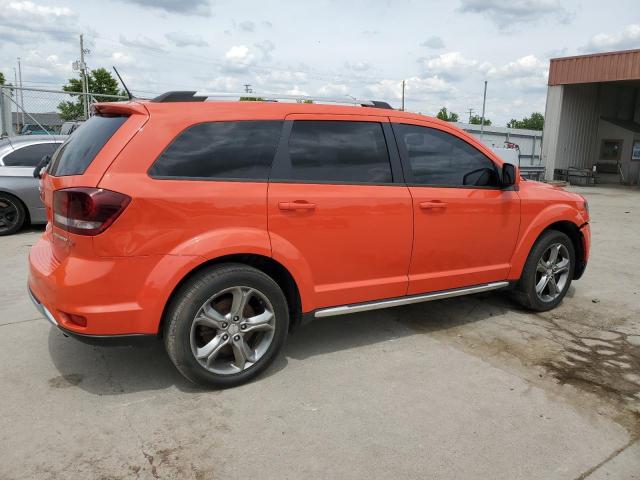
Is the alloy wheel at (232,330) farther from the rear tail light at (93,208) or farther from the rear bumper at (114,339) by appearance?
the rear tail light at (93,208)

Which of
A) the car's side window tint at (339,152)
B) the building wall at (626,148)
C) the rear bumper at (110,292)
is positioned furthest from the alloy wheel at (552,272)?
the building wall at (626,148)

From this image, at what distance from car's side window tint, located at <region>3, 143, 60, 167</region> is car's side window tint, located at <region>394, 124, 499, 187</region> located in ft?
22.6

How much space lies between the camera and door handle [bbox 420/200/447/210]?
3.89 m

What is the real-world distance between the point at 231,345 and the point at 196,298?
439mm

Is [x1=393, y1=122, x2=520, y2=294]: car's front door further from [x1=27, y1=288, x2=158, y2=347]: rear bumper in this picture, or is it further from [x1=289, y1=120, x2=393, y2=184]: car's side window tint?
[x1=27, y1=288, x2=158, y2=347]: rear bumper

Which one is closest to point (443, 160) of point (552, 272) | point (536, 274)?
point (536, 274)

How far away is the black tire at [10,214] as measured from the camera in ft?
26.6

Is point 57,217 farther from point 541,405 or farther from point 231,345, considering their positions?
point 541,405

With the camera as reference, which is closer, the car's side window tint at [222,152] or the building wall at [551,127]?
the car's side window tint at [222,152]

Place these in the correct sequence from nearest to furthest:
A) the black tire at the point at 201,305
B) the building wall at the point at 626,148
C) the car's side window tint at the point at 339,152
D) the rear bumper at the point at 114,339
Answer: the rear bumper at the point at 114,339 → the black tire at the point at 201,305 → the car's side window tint at the point at 339,152 → the building wall at the point at 626,148

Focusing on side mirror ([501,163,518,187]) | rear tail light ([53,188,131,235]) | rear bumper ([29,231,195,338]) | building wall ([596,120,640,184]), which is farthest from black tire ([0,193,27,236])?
building wall ([596,120,640,184])

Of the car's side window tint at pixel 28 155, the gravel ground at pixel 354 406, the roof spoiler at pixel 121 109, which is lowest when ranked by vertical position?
the gravel ground at pixel 354 406

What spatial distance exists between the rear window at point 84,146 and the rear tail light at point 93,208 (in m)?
0.19

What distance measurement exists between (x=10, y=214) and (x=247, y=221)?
21.7 feet
